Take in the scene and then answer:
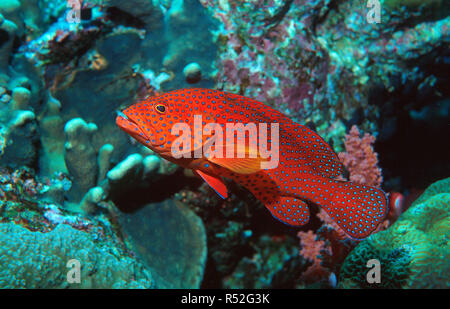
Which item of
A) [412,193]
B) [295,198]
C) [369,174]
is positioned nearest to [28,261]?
[295,198]

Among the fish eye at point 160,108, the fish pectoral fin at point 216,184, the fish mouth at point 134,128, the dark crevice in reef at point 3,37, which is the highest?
the dark crevice in reef at point 3,37

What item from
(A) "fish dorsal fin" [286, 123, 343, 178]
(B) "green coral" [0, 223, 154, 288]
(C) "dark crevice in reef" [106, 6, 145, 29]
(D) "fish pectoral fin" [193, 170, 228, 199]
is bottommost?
(B) "green coral" [0, 223, 154, 288]

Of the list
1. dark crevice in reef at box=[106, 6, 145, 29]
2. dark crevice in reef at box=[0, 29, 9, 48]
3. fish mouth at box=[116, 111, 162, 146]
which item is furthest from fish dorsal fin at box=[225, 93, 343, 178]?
dark crevice in reef at box=[0, 29, 9, 48]

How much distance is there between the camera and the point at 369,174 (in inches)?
173

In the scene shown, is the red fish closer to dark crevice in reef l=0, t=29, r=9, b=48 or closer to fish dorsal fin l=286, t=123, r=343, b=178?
fish dorsal fin l=286, t=123, r=343, b=178

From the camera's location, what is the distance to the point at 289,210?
3.00 metres

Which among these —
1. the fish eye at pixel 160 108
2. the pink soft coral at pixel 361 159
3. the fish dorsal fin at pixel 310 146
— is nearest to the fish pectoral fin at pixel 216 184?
the fish eye at pixel 160 108

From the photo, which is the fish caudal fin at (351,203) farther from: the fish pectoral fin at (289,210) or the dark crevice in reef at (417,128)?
the dark crevice in reef at (417,128)

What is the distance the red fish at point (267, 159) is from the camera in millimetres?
2629

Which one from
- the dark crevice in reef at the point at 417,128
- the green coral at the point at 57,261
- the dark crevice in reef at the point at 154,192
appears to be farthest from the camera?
the dark crevice in reef at the point at 417,128

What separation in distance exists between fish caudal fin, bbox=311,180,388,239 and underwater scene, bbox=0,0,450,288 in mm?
15

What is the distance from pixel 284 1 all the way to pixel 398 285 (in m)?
4.01

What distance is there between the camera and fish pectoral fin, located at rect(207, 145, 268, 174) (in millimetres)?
2445

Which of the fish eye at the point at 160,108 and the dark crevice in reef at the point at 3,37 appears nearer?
the fish eye at the point at 160,108
